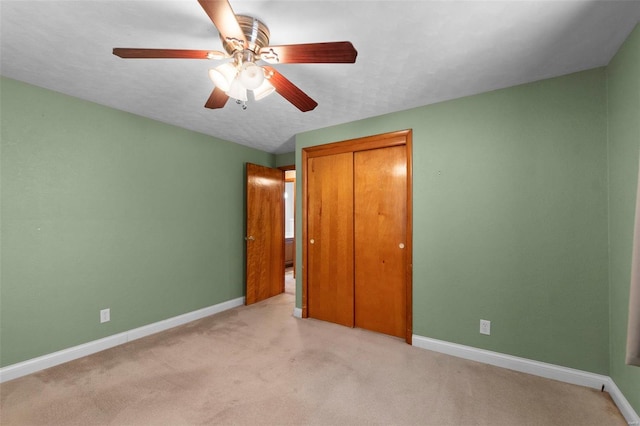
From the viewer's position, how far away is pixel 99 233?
2580mm

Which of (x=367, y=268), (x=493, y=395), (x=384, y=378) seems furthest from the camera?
(x=367, y=268)

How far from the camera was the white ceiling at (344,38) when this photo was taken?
56.2 inches

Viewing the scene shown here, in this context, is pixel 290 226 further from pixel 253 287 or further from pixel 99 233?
pixel 99 233

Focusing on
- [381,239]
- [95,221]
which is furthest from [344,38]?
[95,221]

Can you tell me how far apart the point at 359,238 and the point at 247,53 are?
2115 mm

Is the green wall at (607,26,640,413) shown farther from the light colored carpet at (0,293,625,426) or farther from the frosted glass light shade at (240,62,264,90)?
the frosted glass light shade at (240,62,264,90)

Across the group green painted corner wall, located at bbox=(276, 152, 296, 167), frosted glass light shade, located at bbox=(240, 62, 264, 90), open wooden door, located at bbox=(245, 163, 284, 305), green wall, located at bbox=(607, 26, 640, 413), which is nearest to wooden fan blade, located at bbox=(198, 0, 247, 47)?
frosted glass light shade, located at bbox=(240, 62, 264, 90)

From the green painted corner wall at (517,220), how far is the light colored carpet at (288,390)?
1.17ft

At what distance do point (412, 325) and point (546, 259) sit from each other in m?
1.26

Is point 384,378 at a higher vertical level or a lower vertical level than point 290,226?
lower

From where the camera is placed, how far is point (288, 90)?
1717mm

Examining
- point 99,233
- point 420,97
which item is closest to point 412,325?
point 420,97

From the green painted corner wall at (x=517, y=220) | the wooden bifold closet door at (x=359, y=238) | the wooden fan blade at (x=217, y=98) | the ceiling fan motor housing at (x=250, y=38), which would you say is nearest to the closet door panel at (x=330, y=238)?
the wooden bifold closet door at (x=359, y=238)

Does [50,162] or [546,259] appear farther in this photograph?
[50,162]
